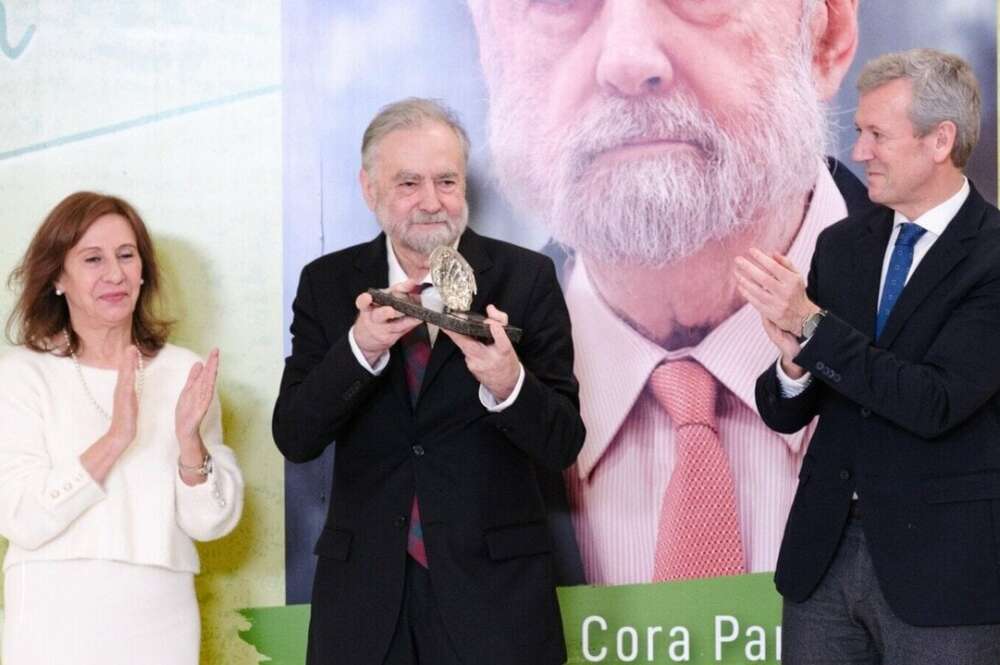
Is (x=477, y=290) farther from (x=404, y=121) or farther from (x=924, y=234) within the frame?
(x=924, y=234)

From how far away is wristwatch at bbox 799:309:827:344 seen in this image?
2529 mm

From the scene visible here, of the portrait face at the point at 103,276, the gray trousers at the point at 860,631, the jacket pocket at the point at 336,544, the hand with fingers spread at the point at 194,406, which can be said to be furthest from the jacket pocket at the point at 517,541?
the portrait face at the point at 103,276

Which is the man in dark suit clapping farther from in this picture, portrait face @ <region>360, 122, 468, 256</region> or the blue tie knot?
portrait face @ <region>360, 122, 468, 256</region>

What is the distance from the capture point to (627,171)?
11.9 ft

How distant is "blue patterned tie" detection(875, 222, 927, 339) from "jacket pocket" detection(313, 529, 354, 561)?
3.92ft

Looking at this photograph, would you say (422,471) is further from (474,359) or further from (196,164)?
(196,164)

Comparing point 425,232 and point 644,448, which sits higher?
point 425,232

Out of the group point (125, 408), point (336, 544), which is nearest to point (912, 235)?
point (336, 544)

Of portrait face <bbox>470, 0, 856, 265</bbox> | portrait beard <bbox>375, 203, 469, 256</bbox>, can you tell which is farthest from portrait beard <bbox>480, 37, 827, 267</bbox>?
portrait beard <bbox>375, 203, 469, 256</bbox>

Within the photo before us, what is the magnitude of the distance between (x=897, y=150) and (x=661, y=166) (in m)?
1.07

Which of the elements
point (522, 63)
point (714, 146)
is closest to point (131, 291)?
point (522, 63)

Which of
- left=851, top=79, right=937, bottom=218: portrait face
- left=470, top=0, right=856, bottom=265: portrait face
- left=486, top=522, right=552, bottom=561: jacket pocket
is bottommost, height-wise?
left=486, top=522, right=552, bottom=561: jacket pocket

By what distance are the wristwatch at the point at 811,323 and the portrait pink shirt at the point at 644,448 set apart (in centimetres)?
108

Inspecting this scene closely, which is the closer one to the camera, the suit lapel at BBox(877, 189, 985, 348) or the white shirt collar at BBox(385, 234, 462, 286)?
the suit lapel at BBox(877, 189, 985, 348)
